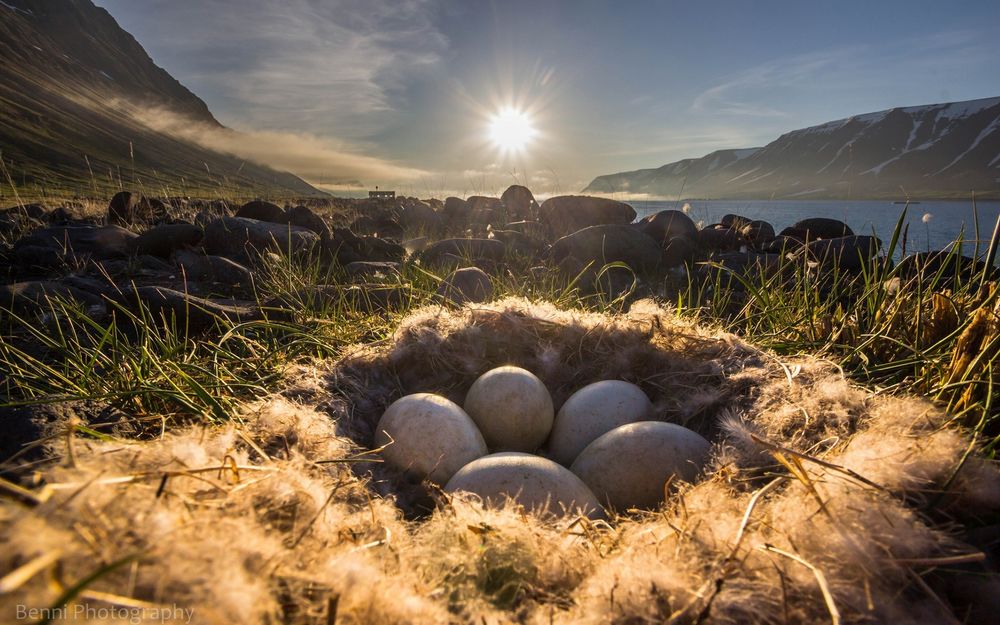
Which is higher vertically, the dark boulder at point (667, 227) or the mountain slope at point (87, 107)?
the mountain slope at point (87, 107)

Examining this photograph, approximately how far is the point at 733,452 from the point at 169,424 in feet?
7.24

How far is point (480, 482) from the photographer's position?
185cm

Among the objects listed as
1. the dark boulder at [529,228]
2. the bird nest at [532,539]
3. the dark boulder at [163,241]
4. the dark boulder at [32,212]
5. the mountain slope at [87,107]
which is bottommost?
the bird nest at [532,539]

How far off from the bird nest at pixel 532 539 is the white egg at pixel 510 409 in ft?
2.50

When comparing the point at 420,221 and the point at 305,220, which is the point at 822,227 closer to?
the point at 305,220

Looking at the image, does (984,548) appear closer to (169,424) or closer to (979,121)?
(169,424)

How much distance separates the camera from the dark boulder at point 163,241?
6.58 meters

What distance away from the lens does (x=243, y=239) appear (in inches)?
271

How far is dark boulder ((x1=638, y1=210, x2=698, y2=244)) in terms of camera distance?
9.01 m

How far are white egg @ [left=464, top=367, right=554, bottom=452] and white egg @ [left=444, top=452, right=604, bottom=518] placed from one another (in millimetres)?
536

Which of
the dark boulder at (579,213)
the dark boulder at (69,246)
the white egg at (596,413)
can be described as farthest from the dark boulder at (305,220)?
the white egg at (596,413)

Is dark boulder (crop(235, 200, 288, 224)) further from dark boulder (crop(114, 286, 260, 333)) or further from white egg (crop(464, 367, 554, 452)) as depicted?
white egg (crop(464, 367, 554, 452))

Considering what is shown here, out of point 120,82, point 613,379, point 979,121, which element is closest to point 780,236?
point 613,379

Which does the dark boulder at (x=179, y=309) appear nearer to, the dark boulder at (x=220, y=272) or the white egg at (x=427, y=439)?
the dark boulder at (x=220, y=272)
